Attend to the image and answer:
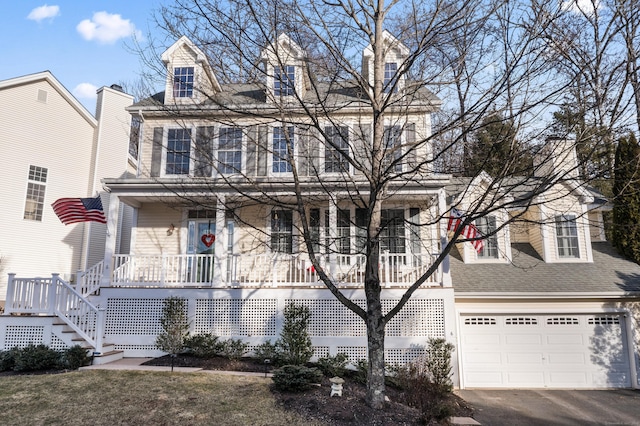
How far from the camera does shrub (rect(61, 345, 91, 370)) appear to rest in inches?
337

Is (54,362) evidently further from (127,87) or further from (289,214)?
(127,87)

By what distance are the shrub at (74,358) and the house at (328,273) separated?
1.54 feet

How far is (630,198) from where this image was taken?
1290 cm

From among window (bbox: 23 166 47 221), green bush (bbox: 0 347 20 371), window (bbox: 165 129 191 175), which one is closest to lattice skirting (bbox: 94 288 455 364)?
green bush (bbox: 0 347 20 371)

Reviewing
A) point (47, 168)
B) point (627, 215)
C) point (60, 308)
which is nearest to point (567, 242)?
point (627, 215)

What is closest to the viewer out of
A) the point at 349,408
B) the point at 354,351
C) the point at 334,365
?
the point at 349,408

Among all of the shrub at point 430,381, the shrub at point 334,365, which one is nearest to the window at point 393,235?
the shrub at point 430,381

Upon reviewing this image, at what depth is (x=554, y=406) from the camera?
9.30m

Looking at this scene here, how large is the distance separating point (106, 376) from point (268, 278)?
188 inches

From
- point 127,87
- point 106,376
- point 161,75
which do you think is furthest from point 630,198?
point 127,87

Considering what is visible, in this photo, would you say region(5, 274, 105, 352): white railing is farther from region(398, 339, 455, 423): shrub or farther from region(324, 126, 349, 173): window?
region(398, 339, 455, 423): shrub

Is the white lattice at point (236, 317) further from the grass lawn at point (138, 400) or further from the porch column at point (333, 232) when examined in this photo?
the grass lawn at point (138, 400)

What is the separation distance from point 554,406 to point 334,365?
5176 millimetres

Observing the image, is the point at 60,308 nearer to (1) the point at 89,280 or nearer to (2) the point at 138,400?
(1) the point at 89,280
